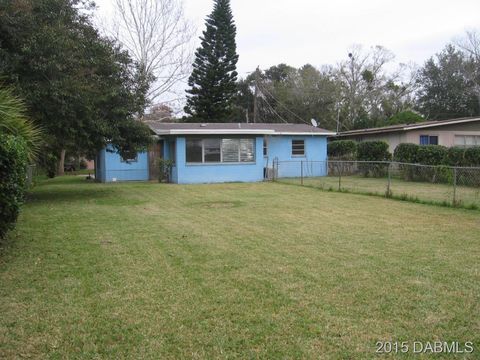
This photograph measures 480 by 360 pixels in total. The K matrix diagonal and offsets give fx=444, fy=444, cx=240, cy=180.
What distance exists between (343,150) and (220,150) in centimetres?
835

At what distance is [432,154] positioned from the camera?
62.1 ft

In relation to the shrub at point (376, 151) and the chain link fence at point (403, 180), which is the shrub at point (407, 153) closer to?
the chain link fence at point (403, 180)

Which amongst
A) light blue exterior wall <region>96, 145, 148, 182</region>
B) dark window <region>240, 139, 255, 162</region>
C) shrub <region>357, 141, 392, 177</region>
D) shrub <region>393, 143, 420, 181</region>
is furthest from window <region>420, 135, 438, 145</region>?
light blue exterior wall <region>96, 145, 148, 182</region>

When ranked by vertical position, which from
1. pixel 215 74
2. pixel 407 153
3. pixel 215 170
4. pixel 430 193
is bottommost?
pixel 430 193

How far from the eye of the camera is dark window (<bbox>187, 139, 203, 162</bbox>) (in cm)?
2066

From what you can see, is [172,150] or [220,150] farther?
[172,150]

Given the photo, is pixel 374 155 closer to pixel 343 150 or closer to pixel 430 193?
pixel 343 150

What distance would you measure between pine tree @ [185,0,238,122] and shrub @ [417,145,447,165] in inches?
843

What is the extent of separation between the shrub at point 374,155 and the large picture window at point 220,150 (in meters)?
5.47

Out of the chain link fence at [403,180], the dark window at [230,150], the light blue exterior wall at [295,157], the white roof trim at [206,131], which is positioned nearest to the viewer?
the chain link fence at [403,180]

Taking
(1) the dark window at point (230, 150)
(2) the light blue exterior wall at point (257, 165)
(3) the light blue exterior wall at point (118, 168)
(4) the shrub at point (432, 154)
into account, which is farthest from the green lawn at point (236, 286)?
(3) the light blue exterior wall at point (118, 168)

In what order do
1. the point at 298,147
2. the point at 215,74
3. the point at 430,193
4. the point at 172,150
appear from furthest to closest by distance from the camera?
the point at 215,74, the point at 298,147, the point at 172,150, the point at 430,193

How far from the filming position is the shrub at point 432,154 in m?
18.5

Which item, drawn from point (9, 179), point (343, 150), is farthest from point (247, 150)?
point (9, 179)
